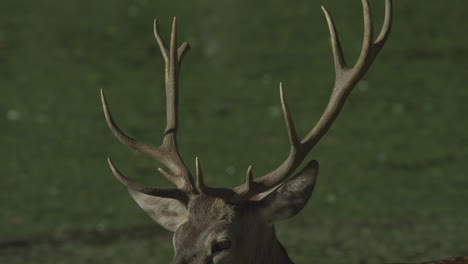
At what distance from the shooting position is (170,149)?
17.6ft

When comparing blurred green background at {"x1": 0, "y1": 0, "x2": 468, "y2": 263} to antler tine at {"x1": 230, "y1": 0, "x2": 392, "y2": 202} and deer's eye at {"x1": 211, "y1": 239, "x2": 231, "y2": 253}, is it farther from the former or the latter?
deer's eye at {"x1": 211, "y1": 239, "x2": 231, "y2": 253}

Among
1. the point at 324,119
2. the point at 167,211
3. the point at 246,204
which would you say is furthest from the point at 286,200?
the point at 167,211

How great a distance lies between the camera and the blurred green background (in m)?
8.37

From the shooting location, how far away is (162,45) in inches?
223

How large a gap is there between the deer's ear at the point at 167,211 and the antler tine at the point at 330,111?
0.35 m

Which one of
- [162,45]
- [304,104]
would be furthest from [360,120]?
[162,45]

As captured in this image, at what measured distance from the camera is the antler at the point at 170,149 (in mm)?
5000

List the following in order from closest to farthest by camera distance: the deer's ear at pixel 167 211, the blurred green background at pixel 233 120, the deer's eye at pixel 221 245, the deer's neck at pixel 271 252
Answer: the deer's eye at pixel 221 245 → the deer's neck at pixel 271 252 → the deer's ear at pixel 167 211 → the blurred green background at pixel 233 120

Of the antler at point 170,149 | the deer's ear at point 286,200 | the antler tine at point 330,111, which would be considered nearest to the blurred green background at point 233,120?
the antler at point 170,149

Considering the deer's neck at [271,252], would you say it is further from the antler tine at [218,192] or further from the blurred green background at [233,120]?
the blurred green background at [233,120]

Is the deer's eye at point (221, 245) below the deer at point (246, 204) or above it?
below

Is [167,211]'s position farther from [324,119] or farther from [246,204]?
[324,119]

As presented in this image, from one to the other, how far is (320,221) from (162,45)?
10.7ft

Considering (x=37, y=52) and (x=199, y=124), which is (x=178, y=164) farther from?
(x=37, y=52)
